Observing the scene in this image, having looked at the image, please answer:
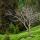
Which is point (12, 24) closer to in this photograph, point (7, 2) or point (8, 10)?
point (8, 10)

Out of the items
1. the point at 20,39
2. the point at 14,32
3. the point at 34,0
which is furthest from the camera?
the point at 34,0

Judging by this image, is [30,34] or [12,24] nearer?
[30,34]

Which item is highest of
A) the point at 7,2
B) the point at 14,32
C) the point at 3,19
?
the point at 7,2

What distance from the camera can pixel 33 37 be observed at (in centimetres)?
720

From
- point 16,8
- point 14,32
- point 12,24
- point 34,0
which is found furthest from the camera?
point 34,0

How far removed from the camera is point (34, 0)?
1420 cm

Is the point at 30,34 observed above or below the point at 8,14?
below

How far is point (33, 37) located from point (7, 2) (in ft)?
12.0

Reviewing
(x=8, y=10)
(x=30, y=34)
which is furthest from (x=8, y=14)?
(x=30, y=34)

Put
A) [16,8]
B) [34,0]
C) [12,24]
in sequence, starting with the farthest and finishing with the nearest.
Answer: [34,0] → [16,8] → [12,24]

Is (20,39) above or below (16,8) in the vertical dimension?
below

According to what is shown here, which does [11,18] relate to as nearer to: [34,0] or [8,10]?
[8,10]

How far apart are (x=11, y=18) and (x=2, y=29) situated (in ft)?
3.10

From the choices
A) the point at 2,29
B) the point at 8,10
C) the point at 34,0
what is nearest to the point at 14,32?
the point at 2,29
